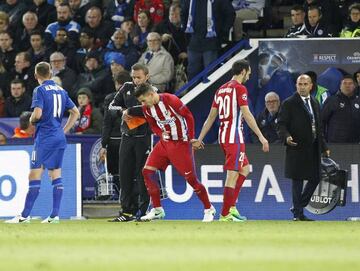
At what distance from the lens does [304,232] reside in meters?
13.7

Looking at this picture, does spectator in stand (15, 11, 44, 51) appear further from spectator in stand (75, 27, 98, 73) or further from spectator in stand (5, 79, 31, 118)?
spectator in stand (5, 79, 31, 118)

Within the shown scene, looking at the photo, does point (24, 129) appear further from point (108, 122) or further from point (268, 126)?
point (268, 126)

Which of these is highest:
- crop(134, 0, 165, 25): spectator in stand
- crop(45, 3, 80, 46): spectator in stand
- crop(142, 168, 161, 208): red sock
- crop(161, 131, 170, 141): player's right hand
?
crop(134, 0, 165, 25): spectator in stand

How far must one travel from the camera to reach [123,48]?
22734mm

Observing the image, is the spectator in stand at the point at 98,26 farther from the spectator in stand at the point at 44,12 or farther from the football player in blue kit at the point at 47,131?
the football player in blue kit at the point at 47,131

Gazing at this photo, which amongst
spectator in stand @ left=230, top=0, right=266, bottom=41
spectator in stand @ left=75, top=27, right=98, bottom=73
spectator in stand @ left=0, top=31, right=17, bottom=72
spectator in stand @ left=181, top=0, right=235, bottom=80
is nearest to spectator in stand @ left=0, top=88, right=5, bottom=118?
spectator in stand @ left=0, top=31, right=17, bottom=72

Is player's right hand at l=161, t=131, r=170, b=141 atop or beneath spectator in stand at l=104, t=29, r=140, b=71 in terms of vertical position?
beneath

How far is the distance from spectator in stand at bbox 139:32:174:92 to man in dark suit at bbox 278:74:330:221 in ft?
14.5

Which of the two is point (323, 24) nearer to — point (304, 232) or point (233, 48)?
point (233, 48)

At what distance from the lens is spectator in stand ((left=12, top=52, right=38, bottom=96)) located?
78.1ft

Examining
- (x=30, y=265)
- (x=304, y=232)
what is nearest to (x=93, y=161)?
(x=304, y=232)

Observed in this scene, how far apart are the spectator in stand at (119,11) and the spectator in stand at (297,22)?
398 cm

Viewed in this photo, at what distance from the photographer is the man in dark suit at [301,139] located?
57.0 feet

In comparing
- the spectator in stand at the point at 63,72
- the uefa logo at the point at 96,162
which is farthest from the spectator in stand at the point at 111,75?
the uefa logo at the point at 96,162
